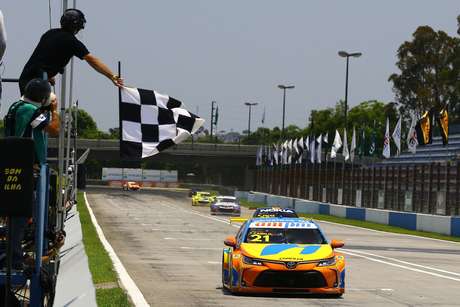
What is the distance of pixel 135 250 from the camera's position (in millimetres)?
26938

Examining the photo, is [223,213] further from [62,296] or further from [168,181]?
[168,181]

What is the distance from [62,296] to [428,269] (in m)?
11.9

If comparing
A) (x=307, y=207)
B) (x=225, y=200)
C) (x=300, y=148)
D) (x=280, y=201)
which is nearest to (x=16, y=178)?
(x=225, y=200)

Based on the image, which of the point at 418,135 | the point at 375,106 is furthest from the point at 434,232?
the point at 375,106

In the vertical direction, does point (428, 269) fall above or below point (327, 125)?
below

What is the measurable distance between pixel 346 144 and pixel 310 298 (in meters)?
58.6

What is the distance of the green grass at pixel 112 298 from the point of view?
39.4 feet

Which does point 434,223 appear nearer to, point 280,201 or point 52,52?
point 52,52

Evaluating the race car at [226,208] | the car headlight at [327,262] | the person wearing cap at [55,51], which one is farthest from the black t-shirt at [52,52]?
the race car at [226,208]

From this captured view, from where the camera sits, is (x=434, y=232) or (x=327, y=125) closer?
(x=434, y=232)

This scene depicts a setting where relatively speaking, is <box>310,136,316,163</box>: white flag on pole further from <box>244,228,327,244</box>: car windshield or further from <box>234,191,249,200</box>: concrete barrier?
<box>244,228,327,244</box>: car windshield

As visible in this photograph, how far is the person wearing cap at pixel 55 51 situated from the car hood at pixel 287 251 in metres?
7.71

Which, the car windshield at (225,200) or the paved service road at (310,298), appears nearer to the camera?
the paved service road at (310,298)

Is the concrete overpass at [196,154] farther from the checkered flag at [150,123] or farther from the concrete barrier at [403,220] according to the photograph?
the checkered flag at [150,123]
